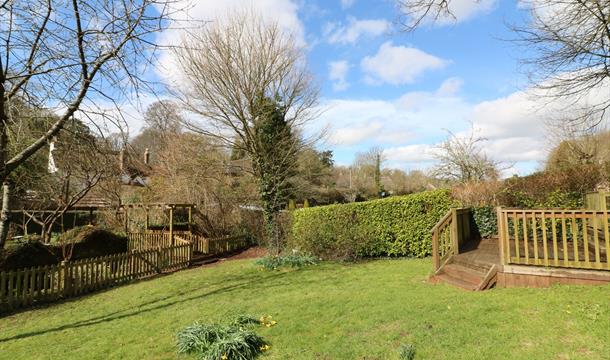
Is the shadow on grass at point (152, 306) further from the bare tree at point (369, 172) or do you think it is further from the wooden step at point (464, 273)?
the bare tree at point (369, 172)

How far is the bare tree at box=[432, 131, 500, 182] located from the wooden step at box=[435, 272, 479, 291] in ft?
48.7

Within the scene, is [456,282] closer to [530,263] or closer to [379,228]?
[530,263]

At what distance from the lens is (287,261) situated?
10.7 meters

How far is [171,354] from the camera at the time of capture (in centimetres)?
466

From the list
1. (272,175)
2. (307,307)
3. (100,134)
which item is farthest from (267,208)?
(100,134)

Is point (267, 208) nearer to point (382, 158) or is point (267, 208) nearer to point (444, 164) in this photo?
point (444, 164)

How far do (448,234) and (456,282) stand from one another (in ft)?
8.11

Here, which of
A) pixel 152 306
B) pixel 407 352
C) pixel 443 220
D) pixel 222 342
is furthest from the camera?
pixel 443 220

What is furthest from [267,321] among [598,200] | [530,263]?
[598,200]

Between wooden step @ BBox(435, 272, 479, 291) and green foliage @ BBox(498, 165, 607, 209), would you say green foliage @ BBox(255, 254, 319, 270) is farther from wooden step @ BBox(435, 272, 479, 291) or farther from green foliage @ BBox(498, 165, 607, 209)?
green foliage @ BBox(498, 165, 607, 209)

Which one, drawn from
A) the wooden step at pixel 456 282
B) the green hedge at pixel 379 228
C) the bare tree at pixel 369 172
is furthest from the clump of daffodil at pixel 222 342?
the bare tree at pixel 369 172

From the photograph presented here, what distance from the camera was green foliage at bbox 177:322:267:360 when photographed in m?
4.25

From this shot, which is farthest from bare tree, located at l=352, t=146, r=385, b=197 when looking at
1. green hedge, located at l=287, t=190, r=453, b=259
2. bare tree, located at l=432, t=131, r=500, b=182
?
green hedge, located at l=287, t=190, r=453, b=259

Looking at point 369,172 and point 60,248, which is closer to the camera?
point 60,248
